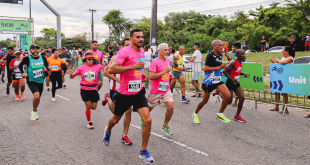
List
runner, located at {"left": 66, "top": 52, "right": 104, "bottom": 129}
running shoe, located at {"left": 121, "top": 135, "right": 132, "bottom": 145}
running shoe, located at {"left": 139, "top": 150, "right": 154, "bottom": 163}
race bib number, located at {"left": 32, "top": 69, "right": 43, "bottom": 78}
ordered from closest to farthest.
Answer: running shoe, located at {"left": 139, "top": 150, "right": 154, "bottom": 163}
running shoe, located at {"left": 121, "top": 135, "right": 132, "bottom": 145}
runner, located at {"left": 66, "top": 52, "right": 104, "bottom": 129}
race bib number, located at {"left": 32, "top": 69, "right": 43, "bottom": 78}

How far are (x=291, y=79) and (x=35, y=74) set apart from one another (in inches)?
271

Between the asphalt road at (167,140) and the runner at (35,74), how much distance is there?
1.61ft

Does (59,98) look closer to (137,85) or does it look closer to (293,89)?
(137,85)

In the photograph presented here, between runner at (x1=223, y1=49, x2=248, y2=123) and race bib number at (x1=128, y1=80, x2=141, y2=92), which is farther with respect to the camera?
runner at (x1=223, y1=49, x2=248, y2=123)

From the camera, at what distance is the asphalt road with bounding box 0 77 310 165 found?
4.14m

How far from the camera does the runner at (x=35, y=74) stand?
6711 mm

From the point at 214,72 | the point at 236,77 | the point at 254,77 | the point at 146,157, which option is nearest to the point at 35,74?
the point at 146,157

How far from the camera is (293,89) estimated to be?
693cm

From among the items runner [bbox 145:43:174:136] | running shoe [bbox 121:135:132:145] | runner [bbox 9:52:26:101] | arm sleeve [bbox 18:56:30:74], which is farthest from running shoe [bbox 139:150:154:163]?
runner [bbox 9:52:26:101]

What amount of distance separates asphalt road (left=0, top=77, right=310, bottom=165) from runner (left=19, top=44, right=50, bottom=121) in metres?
0.49

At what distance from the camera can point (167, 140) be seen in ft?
16.6

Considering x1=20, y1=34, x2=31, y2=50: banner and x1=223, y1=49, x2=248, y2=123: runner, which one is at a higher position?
x1=20, y1=34, x2=31, y2=50: banner

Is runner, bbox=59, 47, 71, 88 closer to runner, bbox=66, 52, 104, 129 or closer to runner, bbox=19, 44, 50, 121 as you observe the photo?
runner, bbox=19, 44, 50, 121

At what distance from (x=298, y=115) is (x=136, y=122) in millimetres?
4396
